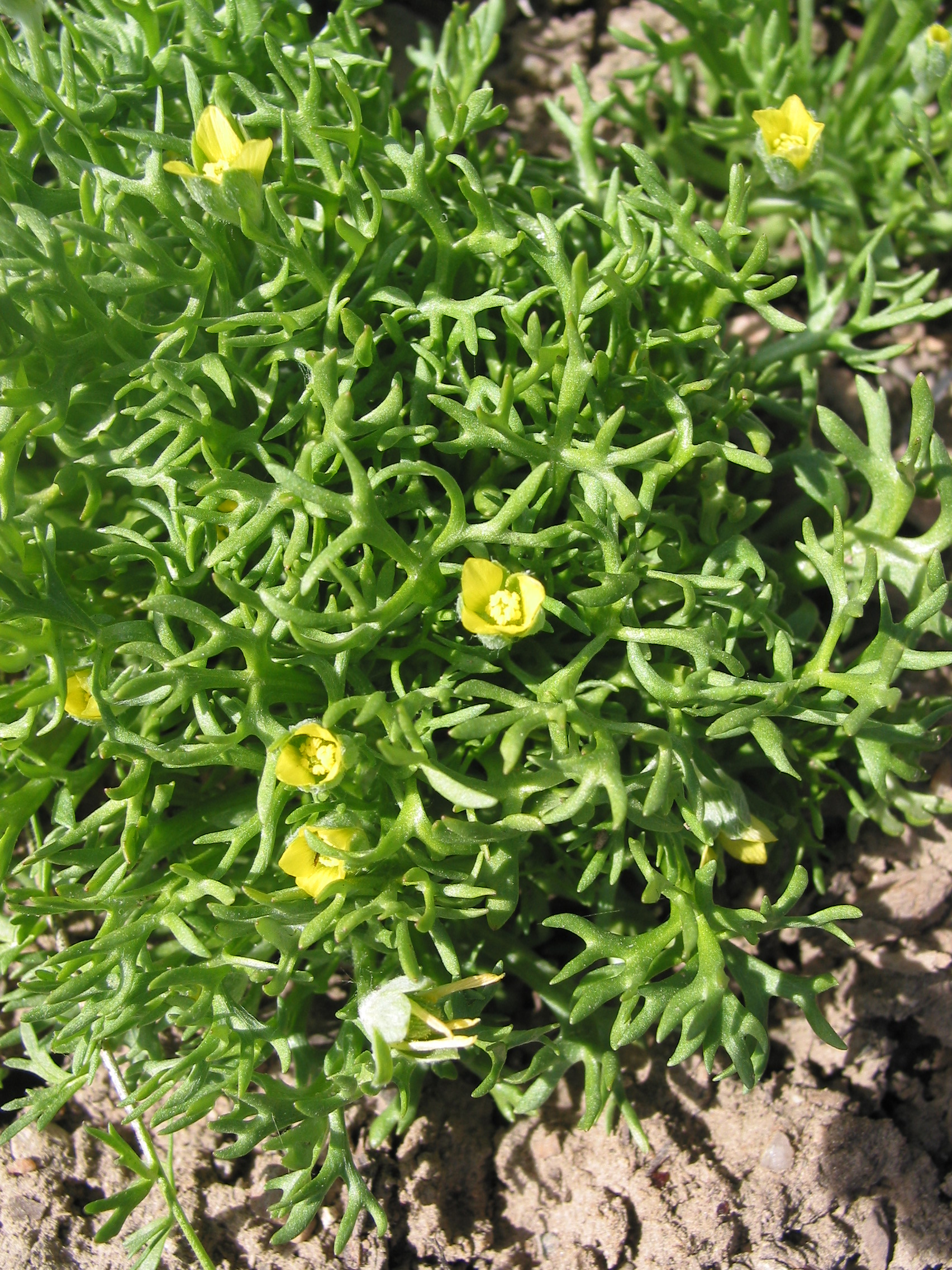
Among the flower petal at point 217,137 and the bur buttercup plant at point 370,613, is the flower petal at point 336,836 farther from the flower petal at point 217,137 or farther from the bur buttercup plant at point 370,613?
the flower petal at point 217,137

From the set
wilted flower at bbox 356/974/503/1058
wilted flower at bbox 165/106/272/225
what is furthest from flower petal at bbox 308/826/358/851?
wilted flower at bbox 165/106/272/225

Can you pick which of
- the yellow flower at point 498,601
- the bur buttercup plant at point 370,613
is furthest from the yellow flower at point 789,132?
the yellow flower at point 498,601

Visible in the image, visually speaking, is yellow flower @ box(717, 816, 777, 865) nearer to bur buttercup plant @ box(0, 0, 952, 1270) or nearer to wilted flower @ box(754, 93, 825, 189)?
bur buttercup plant @ box(0, 0, 952, 1270)

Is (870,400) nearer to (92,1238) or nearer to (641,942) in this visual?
(641,942)

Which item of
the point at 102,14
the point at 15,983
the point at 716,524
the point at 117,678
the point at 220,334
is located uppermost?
the point at 102,14

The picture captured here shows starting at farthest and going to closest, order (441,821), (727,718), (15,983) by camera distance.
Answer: (15,983) → (727,718) → (441,821)

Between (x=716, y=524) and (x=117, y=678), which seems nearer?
(x=117, y=678)

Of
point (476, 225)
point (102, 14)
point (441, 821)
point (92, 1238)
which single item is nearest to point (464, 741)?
point (441, 821)
